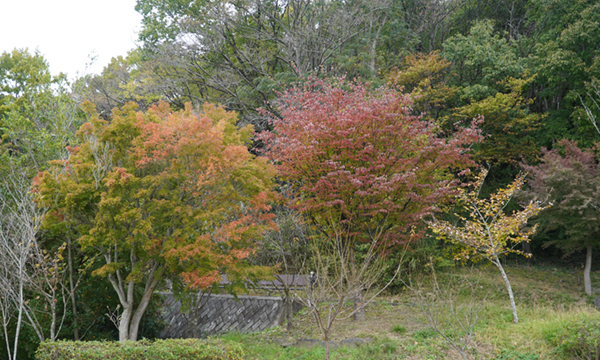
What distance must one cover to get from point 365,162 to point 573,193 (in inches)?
293

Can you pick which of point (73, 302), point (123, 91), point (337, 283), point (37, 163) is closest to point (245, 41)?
point (123, 91)

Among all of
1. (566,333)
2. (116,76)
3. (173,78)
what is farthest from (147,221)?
(116,76)

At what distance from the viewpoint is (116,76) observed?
24.7 m

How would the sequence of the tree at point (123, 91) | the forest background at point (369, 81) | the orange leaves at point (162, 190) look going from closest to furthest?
the orange leaves at point (162, 190) → the forest background at point (369, 81) → the tree at point (123, 91)

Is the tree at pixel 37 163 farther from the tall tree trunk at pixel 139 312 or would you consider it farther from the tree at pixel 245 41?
the tree at pixel 245 41

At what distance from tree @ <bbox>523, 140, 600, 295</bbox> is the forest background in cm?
5

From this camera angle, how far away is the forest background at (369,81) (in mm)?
12211

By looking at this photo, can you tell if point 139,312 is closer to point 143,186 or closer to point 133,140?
point 143,186

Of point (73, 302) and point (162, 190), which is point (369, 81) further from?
A: point (73, 302)

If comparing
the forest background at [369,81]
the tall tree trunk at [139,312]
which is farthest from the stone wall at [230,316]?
the tall tree trunk at [139,312]

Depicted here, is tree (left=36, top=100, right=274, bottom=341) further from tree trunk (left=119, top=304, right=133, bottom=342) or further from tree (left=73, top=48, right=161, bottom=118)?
tree (left=73, top=48, right=161, bottom=118)

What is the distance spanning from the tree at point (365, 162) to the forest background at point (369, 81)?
181 centimetres

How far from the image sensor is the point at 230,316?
1284cm

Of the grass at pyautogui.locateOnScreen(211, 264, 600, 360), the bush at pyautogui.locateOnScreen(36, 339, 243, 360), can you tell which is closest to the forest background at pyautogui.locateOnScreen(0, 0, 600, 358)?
the grass at pyautogui.locateOnScreen(211, 264, 600, 360)
